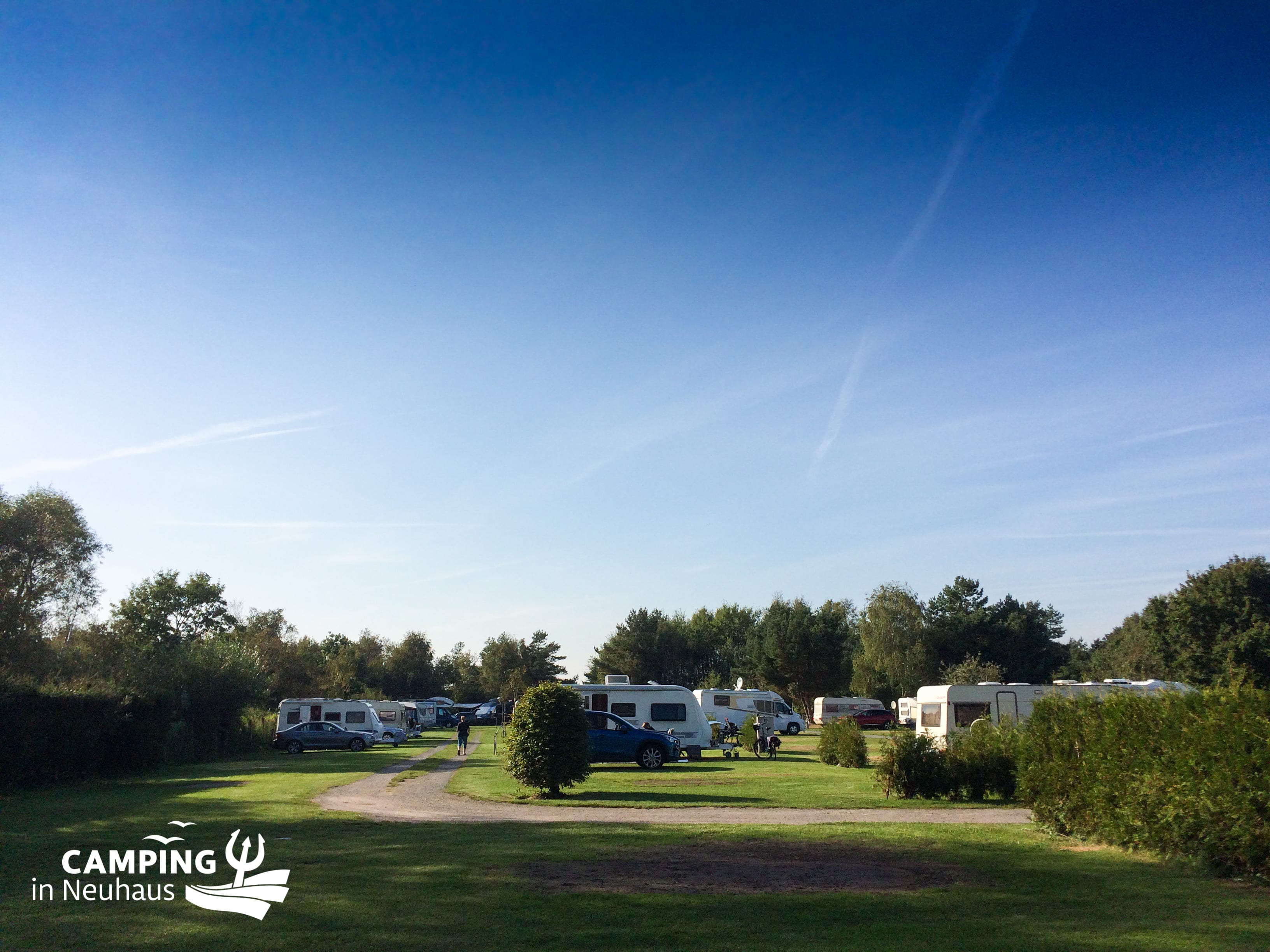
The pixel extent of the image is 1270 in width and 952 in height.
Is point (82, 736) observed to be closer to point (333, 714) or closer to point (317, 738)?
point (317, 738)

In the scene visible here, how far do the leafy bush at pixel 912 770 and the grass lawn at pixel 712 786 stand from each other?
30 cm

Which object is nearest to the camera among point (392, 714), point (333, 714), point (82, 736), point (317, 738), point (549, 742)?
point (549, 742)

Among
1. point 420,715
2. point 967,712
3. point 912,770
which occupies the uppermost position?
point 967,712

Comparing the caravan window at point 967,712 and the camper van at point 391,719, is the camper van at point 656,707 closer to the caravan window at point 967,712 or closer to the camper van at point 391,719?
the caravan window at point 967,712

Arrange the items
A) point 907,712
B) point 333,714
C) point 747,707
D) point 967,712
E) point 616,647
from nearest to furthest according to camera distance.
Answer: point 967,712, point 333,714, point 747,707, point 907,712, point 616,647

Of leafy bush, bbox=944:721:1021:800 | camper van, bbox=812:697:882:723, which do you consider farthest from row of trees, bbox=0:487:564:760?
camper van, bbox=812:697:882:723

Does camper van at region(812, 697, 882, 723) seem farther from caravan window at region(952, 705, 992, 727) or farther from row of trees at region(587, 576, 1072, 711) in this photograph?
caravan window at region(952, 705, 992, 727)

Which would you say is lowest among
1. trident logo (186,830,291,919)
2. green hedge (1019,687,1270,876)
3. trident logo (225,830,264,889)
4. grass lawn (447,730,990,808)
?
grass lawn (447,730,990,808)

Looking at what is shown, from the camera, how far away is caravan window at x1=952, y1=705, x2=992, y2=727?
32.2 m

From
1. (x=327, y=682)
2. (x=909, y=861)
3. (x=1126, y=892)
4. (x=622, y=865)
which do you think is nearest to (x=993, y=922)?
(x=1126, y=892)

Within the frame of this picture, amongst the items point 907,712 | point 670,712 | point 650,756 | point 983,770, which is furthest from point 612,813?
point 907,712

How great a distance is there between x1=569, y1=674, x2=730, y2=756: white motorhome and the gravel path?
12358 millimetres

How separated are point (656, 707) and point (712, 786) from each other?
34.9 feet

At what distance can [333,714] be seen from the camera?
43438 mm
